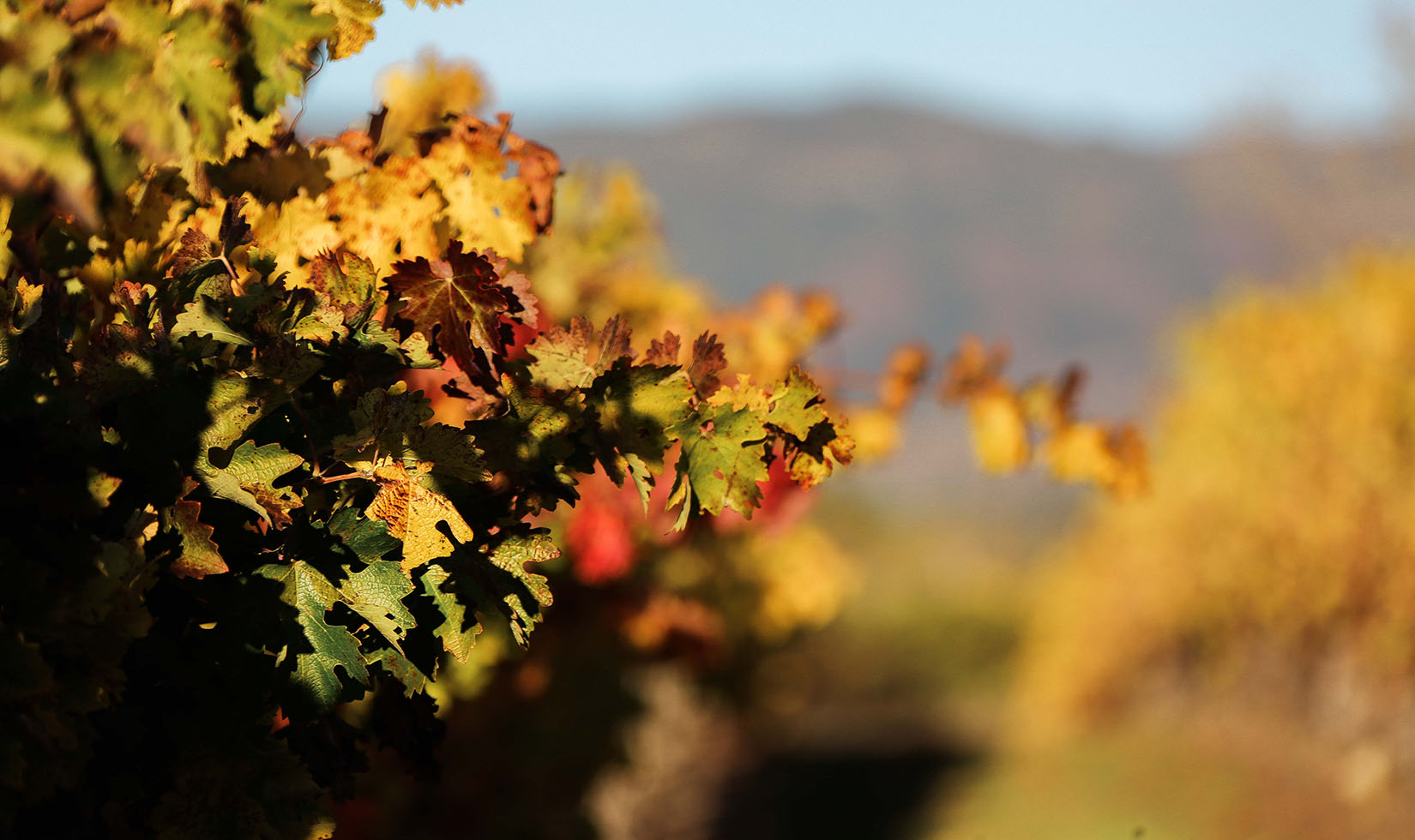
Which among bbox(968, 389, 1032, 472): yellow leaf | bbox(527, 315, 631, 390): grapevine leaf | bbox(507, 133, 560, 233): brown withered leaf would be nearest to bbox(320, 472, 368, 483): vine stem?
bbox(527, 315, 631, 390): grapevine leaf

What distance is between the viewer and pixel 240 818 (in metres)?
1.51

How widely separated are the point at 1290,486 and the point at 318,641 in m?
12.4

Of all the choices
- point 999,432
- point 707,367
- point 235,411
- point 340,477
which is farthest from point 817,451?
point 999,432

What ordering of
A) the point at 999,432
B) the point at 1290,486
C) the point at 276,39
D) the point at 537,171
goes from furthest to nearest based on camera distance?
the point at 1290,486 < the point at 999,432 < the point at 537,171 < the point at 276,39

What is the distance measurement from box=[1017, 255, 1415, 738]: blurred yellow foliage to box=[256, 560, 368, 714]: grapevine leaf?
11.8 metres

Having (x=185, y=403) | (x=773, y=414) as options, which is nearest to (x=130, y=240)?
(x=185, y=403)

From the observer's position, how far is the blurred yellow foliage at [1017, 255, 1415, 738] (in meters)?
11.4

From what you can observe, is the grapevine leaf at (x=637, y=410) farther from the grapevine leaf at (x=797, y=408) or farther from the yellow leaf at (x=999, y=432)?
the yellow leaf at (x=999, y=432)

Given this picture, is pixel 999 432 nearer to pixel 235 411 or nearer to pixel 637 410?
pixel 637 410

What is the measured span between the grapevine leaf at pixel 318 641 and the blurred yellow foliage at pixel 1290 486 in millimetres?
11822

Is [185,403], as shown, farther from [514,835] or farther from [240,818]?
[514,835]

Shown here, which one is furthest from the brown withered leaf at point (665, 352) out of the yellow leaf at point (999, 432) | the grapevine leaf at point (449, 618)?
the yellow leaf at point (999, 432)

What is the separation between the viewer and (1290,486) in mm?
12156

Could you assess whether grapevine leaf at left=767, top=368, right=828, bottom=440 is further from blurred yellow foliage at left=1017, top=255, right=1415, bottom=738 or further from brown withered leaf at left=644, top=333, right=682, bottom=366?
blurred yellow foliage at left=1017, top=255, right=1415, bottom=738
